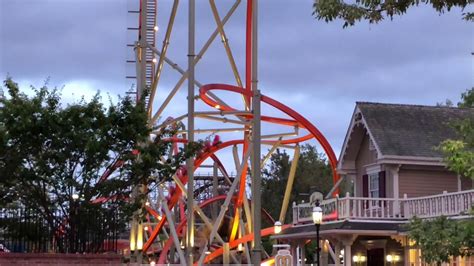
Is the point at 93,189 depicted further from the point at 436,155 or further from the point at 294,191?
the point at 294,191

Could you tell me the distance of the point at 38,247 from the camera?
25.0 metres

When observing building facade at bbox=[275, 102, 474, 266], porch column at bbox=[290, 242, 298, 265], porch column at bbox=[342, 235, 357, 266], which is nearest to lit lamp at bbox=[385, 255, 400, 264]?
building facade at bbox=[275, 102, 474, 266]

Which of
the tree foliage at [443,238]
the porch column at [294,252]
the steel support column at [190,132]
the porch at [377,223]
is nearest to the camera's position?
the tree foliage at [443,238]

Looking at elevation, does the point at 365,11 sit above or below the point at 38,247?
above

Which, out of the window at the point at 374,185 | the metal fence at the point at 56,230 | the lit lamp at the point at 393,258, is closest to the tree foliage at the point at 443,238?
the metal fence at the point at 56,230

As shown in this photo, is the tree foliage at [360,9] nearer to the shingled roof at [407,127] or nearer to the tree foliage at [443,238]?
the tree foliage at [443,238]

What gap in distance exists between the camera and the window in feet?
126

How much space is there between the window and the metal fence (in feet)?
50.8

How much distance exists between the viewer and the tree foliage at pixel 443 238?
57.6 feet

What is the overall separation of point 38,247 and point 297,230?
54.2 feet

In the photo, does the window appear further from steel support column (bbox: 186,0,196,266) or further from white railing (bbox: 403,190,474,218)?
steel support column (bbox: 186,0,196,266)

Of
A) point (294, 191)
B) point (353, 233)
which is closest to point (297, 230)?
point (353, 233)

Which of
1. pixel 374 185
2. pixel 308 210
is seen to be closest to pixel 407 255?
pixel 374 185

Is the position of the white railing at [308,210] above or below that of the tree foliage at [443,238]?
above
